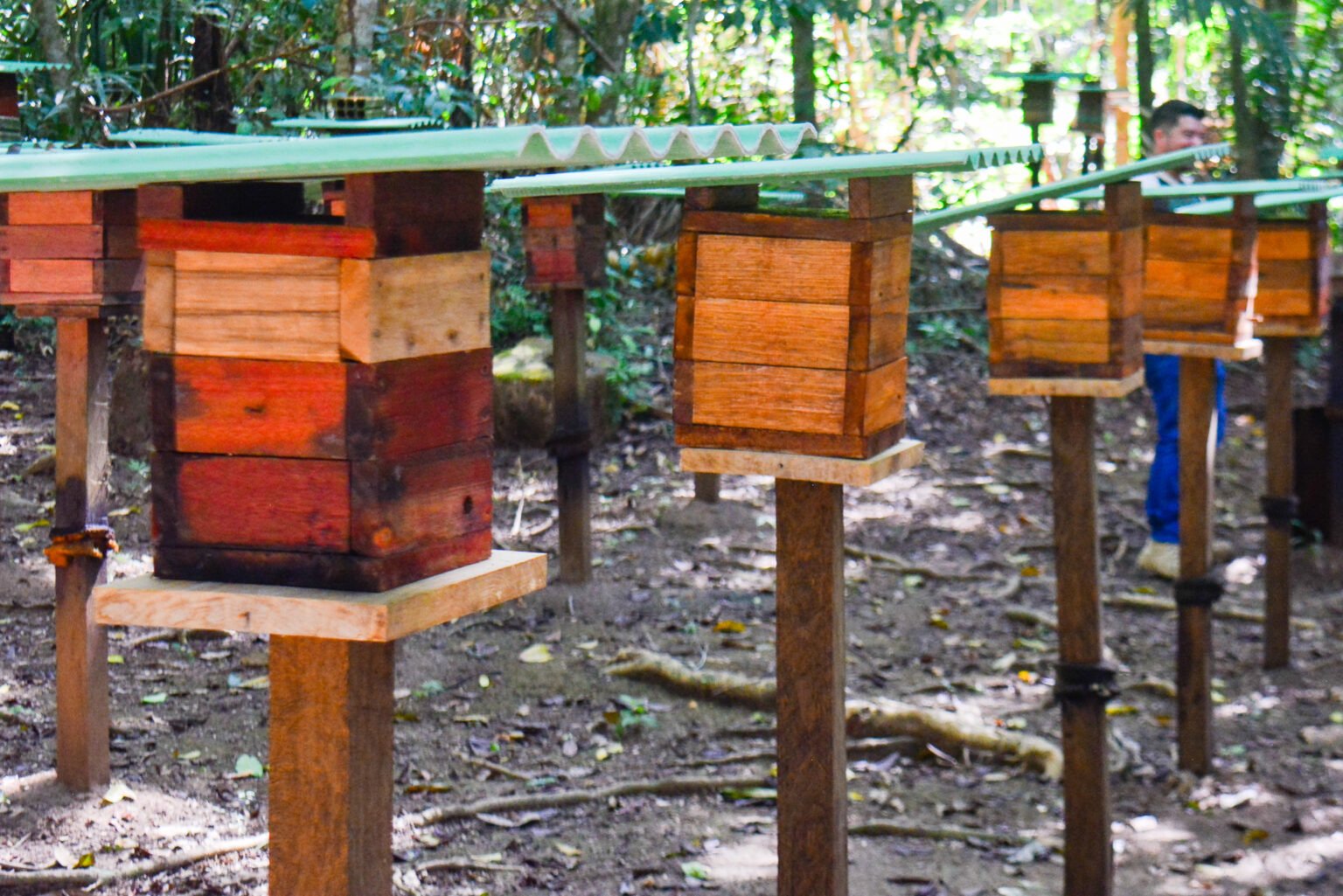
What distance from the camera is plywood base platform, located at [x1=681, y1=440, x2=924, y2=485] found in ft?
8.86

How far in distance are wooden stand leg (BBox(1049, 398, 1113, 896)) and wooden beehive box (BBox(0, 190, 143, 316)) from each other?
2.53 m

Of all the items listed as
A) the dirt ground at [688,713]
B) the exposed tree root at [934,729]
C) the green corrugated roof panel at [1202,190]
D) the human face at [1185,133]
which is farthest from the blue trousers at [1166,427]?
the green corrugated roof panel at [1202,190]

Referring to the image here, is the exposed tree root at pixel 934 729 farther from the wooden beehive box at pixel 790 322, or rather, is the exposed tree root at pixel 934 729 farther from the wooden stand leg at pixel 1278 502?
the wooden beehive box at pixel 790 322

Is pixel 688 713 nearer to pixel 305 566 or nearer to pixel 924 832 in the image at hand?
pixel 924 832

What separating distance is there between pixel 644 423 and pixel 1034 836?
4.42m

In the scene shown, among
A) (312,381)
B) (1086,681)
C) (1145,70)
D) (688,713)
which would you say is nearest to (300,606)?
(312,381)

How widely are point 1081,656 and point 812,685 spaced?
1521 mm

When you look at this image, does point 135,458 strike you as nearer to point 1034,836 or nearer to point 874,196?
point 1034,836

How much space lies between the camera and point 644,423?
27.9 ft

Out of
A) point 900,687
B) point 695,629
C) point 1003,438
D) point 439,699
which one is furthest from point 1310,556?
point 439,699

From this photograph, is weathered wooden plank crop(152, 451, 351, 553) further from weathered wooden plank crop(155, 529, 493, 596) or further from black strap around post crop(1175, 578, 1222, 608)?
black strap around post crop(1175, 578, 1222, 608)

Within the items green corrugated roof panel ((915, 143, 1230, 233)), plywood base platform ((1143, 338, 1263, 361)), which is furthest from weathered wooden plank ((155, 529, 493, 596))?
plywood base platform ((1143, 338, 1263, 361))

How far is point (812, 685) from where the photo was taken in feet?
9.18

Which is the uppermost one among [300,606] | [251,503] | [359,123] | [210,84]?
[210,84]
